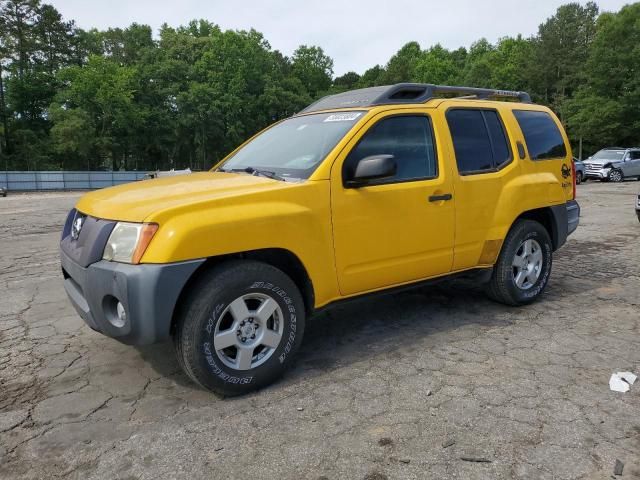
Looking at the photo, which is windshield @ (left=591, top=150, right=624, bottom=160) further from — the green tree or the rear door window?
the green tree

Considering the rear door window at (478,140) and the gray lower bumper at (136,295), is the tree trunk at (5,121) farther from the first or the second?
the rear door window at (478,140)

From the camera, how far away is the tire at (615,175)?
2500 cm

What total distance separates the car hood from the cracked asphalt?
3.86 ft

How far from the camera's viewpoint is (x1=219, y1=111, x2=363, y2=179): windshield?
3.46 meters

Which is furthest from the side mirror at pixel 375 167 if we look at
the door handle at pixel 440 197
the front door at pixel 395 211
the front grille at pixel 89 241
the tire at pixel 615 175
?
the tire at pixel 615 175

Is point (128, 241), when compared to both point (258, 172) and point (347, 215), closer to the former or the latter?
point (258, 172)

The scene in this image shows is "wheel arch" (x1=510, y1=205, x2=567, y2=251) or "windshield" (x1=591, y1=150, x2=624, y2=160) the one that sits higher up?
"windshield" (x1=591, y1=150, x2=624, y2=160)

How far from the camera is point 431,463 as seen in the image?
2.39 meters

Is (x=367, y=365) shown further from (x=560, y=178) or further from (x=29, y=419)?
(x=560, y=178)

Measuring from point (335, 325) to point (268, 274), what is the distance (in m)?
1.50

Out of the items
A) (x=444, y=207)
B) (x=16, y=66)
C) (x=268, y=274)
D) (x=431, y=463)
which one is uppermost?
(x=16, y=66)

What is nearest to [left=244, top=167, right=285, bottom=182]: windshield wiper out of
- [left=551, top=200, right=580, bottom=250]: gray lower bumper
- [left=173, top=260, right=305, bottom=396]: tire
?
[left=173, top=260, right=305, bottom=396]: tire

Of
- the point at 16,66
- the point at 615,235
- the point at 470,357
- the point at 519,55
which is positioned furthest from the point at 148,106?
the point at 470,357

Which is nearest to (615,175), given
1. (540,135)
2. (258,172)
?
(540,135)
